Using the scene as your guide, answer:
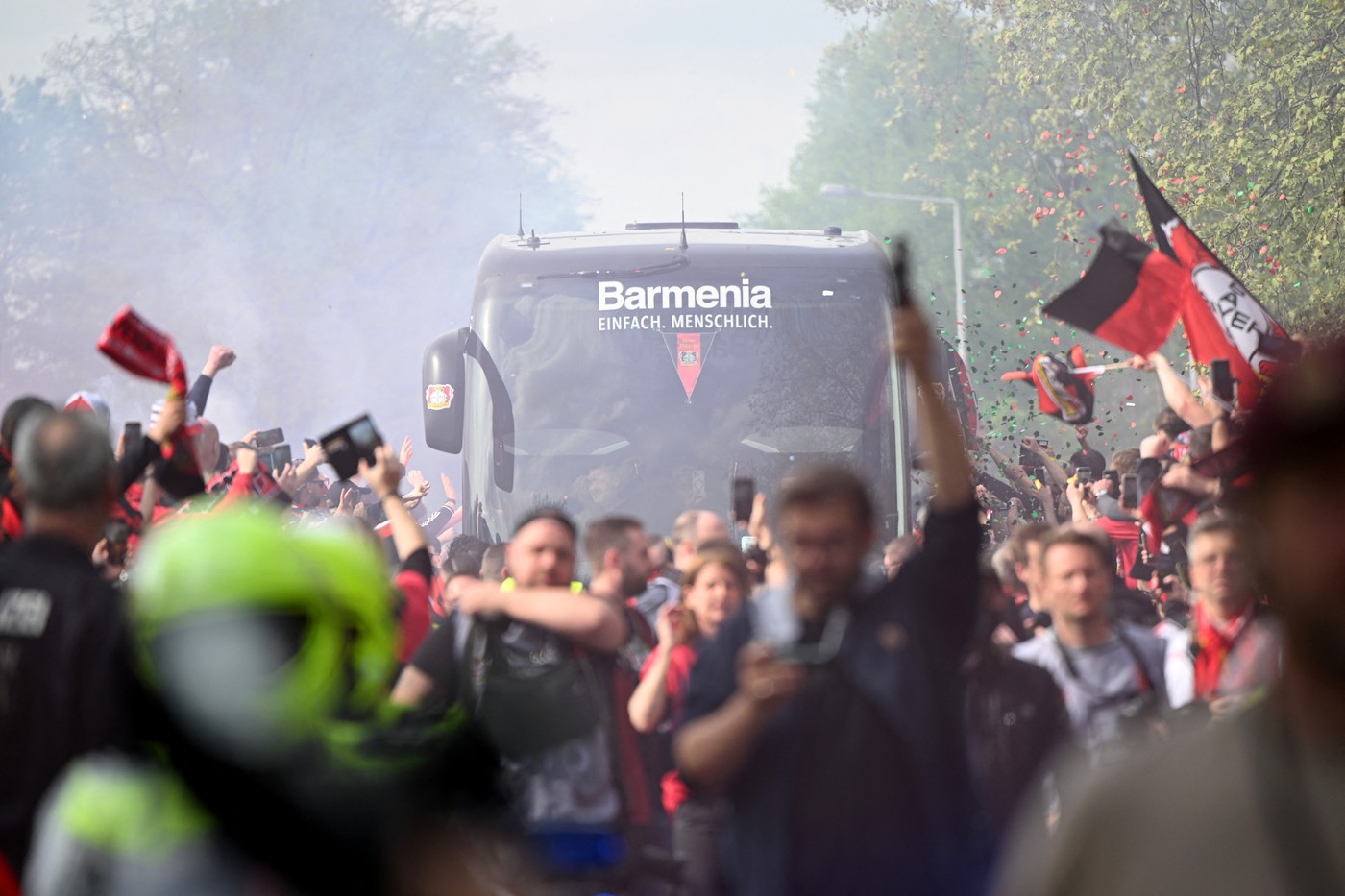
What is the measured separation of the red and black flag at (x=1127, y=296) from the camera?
8.26 m

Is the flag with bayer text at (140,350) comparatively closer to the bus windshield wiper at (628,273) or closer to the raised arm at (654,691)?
the raised arm at (654,691)

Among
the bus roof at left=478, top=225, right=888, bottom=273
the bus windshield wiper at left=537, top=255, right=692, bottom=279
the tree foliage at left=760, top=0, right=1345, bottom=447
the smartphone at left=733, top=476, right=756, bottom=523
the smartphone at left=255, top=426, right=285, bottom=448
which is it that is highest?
the tree foliage at left=760, top=0, right=1345, bottom=447

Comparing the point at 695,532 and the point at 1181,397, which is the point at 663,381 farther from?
the point at 695,532

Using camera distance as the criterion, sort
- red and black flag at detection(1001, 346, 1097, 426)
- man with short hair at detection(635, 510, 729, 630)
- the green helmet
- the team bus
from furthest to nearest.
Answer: the team bus
red and black flag at detection(1001, 346, 1097, 426)
man with short hair at detection(635, 510, 729, 630)
the green helmet

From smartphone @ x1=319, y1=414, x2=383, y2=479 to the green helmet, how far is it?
2.72m

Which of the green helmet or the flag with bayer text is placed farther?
the flag with bayer text

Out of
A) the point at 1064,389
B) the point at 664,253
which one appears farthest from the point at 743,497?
the point at 664,253

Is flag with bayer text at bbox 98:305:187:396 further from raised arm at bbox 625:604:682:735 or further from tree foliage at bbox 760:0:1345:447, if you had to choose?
tree foliage at bbox 760:0:1345:447

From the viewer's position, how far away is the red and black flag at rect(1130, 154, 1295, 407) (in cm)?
791

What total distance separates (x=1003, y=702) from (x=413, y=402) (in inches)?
1624

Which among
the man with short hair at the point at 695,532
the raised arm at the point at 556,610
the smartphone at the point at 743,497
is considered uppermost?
the smartphone at the point at 743,497

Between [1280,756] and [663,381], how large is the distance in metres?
10.3

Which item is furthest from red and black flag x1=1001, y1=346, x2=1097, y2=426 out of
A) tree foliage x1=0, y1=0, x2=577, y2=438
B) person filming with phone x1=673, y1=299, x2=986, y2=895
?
tree foliage x1=0, y1=0, x2=577, y2=438

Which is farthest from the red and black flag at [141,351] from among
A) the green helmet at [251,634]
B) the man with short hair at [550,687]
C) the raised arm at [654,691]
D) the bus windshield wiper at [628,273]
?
the bus windshield wiper at [628,273]
